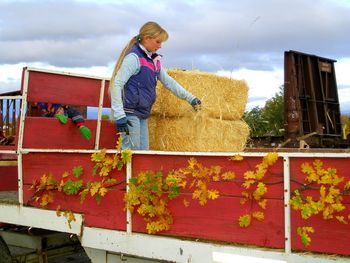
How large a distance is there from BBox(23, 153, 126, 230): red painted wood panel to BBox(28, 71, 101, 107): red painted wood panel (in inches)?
23.1

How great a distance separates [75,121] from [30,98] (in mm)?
535

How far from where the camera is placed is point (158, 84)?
477 cm

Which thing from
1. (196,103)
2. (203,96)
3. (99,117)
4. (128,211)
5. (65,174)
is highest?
(203,96)

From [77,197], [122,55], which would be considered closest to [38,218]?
[77,197]

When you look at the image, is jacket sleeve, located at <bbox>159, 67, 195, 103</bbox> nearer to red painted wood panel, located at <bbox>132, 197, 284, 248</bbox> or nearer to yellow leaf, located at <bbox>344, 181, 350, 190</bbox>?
red painted wood panel, located at <bbox>132, 197, 284, 248</bbox>

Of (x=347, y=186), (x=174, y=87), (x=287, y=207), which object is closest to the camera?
(x=347, y=186)

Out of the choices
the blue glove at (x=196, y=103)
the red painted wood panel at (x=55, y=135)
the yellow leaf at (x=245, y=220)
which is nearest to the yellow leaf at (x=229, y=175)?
the yellow leaf at (x=245, y=220)

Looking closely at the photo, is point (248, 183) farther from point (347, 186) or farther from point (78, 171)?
point (78, 171)

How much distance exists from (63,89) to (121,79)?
0.77 meters

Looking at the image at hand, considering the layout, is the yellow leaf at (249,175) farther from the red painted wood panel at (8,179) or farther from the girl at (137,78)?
the red painted wood panel at (8,179)

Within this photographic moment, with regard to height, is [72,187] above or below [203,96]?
below

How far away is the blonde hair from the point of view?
4004 millimetres

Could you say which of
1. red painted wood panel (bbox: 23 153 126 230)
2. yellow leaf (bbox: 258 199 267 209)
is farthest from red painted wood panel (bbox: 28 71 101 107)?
yellow leaf (bbox: 258 199 267 209)

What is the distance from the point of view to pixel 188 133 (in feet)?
15.3
